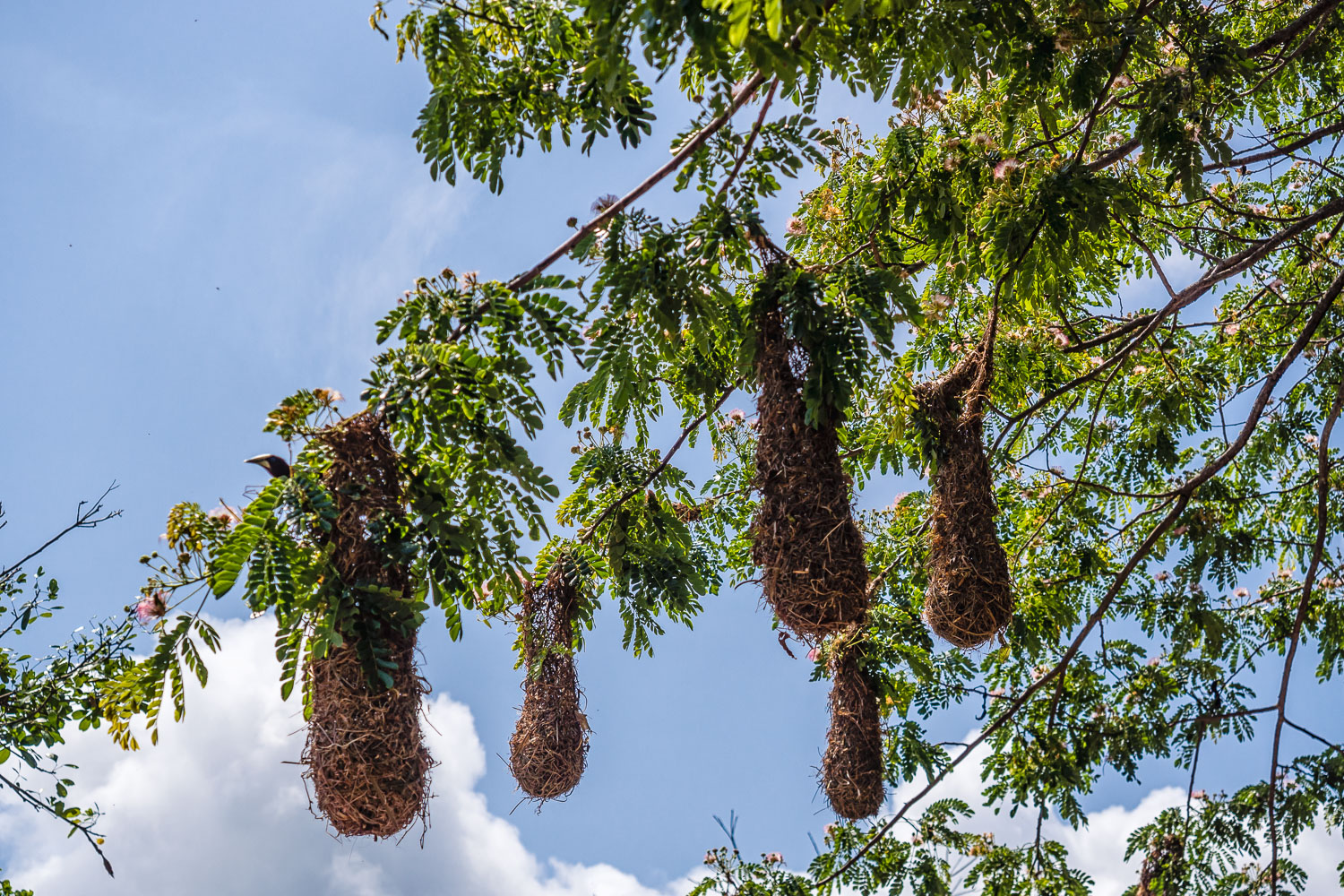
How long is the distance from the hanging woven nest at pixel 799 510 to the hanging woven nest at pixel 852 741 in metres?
1.35

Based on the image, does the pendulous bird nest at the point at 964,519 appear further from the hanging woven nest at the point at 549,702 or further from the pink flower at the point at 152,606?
the pink flower at the point at 152,606

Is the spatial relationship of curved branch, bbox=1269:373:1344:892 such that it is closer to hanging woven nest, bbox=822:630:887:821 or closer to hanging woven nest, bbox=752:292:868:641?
hanging woven nest, bbox=822:630:887:821

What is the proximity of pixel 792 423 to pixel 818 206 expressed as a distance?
2.49 metres

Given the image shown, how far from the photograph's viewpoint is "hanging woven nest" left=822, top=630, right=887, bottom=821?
5.13m

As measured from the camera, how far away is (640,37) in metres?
2.62

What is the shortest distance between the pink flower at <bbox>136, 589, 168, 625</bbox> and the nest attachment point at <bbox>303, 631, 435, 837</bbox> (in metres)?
0.46

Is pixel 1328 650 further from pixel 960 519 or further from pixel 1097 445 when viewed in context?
pixel 960 519

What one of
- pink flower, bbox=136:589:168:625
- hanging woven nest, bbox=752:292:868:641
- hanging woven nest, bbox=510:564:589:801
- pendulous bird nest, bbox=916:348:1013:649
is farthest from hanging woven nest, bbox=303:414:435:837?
pendulous bird nest, bbox=916:348:1013:649

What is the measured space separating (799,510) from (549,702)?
4.93ft

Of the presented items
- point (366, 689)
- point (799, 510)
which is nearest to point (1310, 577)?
point (799, 510)

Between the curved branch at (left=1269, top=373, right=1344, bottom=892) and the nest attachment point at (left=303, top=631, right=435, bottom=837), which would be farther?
the curved branch at (left=1269, top=373, right=1344, bottom=892)

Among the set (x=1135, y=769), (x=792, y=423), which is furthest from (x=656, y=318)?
(x=1135, y=769)

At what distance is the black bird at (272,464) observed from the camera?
10.1 ft

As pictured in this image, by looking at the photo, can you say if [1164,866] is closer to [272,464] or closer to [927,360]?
[927,360]
